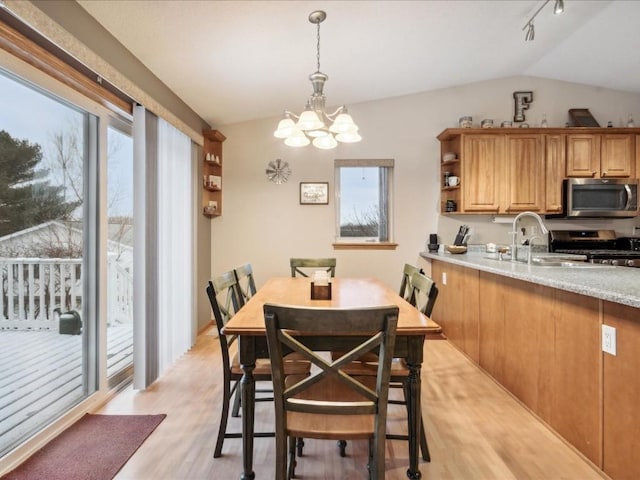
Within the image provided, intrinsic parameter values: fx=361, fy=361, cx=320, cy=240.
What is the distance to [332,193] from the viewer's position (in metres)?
4.33

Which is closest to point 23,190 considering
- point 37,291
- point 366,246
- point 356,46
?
point 37,291

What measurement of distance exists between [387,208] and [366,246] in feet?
1.76

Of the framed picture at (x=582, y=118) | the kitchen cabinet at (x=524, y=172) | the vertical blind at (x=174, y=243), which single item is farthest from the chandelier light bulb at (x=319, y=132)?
the framed picture at (x=582, y=118)

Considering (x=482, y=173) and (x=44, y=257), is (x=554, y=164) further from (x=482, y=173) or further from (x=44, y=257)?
(x=44, y=257)

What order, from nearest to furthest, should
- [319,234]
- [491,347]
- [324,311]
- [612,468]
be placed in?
[324,311] < [612,468] < [491,347] < [319,234]

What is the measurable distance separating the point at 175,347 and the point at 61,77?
220cm

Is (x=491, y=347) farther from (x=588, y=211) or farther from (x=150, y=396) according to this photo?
(x=150, y=396)

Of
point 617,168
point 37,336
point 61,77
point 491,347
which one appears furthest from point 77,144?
point 617,168

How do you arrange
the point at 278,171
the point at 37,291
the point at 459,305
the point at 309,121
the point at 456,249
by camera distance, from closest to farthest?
1. the point at 309,121
2. the point at 37,291
3. the point at 459,305
4. the point at 456,249
5. the point at 278,171

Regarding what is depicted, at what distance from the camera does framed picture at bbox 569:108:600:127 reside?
406 cm

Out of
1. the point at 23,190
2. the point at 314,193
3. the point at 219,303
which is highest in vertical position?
the point at 314,193

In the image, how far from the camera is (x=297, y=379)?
5.61 feet

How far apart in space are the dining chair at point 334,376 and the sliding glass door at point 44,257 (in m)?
1.51

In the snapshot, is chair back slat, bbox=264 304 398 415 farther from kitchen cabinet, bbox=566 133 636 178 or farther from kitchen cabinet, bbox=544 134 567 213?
kitchen cabinet, bbox=566 133 636 178
